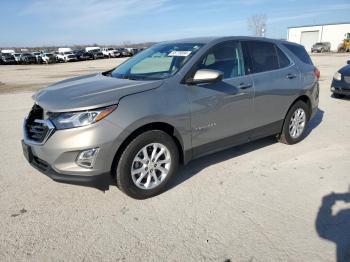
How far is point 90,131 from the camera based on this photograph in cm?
313

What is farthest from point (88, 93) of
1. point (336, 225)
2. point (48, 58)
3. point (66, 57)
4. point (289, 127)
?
point (66, 57)

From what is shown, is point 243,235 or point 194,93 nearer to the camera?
point 243,235

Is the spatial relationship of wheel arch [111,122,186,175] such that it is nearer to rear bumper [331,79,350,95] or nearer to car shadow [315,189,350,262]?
car shadow [315,189,350,262]

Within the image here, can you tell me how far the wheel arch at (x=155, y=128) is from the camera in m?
3.40

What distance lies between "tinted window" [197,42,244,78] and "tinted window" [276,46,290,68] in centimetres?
95

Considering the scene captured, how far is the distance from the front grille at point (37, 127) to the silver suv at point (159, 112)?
1 centimetres

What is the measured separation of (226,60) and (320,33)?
7601 centimetres

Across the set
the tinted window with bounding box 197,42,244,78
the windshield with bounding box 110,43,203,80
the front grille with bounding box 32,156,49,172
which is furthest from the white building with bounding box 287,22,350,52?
the front grille with bounding box 32,156,49,172

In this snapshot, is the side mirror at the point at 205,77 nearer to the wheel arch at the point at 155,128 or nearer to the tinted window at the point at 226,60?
the tinted window at the point at 226,60

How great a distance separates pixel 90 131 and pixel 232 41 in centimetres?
242

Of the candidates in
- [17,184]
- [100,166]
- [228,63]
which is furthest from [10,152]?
[228,63]

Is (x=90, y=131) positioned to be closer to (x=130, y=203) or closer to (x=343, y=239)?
(x=130, y=203)

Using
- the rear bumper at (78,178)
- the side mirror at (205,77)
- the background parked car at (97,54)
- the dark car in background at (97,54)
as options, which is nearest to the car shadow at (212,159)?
the rear bumper at (78,178)

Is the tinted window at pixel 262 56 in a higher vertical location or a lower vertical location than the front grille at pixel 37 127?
higher
